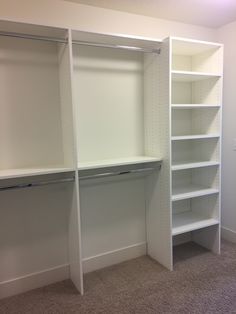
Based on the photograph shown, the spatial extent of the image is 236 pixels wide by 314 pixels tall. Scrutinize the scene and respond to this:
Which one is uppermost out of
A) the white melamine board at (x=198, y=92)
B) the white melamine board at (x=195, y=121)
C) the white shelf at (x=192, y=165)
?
the white melamine board at (x=198, y=92)

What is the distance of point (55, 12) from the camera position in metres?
2.28

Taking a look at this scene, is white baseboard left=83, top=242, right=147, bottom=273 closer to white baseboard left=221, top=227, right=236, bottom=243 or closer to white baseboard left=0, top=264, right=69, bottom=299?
white baseboard left=0, top=264, right=69, bottom=299

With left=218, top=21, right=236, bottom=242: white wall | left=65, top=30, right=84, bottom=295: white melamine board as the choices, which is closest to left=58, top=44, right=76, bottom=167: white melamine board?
left=65, top=30, right=84, bottom=295: white melamine board

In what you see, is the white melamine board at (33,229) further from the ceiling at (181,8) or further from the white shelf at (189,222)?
the ceiling at (181,8)

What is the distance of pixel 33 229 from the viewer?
7.80 feet

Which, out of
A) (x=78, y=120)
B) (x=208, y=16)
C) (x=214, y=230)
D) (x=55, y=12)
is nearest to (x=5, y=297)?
(x=78, y=120)

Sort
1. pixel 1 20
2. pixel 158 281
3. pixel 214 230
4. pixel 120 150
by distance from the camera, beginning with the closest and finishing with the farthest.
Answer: pixel 1 20, pixel 158 281, pixel 120 150, pixel 214 230

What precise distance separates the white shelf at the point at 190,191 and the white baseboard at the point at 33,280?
1.29 meters

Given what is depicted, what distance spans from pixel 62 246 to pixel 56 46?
71.9 inches

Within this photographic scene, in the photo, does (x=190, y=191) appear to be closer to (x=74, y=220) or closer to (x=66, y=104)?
(x=74, y=220)

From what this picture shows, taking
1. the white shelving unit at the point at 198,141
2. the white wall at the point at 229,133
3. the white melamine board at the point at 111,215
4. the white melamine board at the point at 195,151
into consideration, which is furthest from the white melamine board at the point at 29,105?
the white wall at the point at 229,133

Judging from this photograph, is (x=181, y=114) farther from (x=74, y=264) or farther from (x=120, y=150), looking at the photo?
(x=74, y=264)

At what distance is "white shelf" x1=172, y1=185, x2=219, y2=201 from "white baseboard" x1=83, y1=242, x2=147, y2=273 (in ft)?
2.31

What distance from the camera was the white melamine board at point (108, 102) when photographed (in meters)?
2.48
